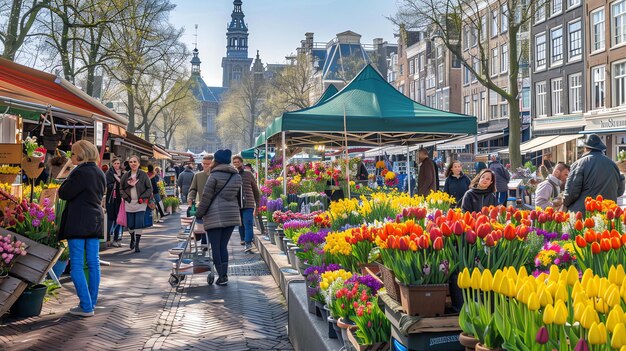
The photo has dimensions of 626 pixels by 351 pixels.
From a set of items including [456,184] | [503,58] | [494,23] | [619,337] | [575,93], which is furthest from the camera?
[494,23]

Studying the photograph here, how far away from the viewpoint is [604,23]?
28.8 metres

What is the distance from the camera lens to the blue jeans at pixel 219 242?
8305 millimetres

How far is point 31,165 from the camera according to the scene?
9930 millimetres

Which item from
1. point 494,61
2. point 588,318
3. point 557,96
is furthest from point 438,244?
point 494,61

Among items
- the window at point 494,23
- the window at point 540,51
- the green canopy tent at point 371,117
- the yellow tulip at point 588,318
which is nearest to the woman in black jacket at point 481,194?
the green canopy tent at point 371,117

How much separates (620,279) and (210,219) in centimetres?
639

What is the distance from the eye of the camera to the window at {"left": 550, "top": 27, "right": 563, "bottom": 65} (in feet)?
107

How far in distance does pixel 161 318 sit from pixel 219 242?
5.90ft

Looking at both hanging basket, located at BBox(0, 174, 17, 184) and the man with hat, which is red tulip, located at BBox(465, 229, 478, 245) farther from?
hanging basket, located at BBox(0, 174, 17, 184)

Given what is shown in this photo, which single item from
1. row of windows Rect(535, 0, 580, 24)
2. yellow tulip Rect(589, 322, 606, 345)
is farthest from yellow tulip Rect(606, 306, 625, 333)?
row of windows Rect(535, 0, 580, 24)

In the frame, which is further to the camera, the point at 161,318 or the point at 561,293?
the point at 161,318

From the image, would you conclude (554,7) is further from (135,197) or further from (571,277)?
(571,277)

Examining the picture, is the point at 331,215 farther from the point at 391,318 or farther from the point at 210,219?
the point at 391,318

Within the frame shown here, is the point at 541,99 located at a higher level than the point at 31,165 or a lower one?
higher
